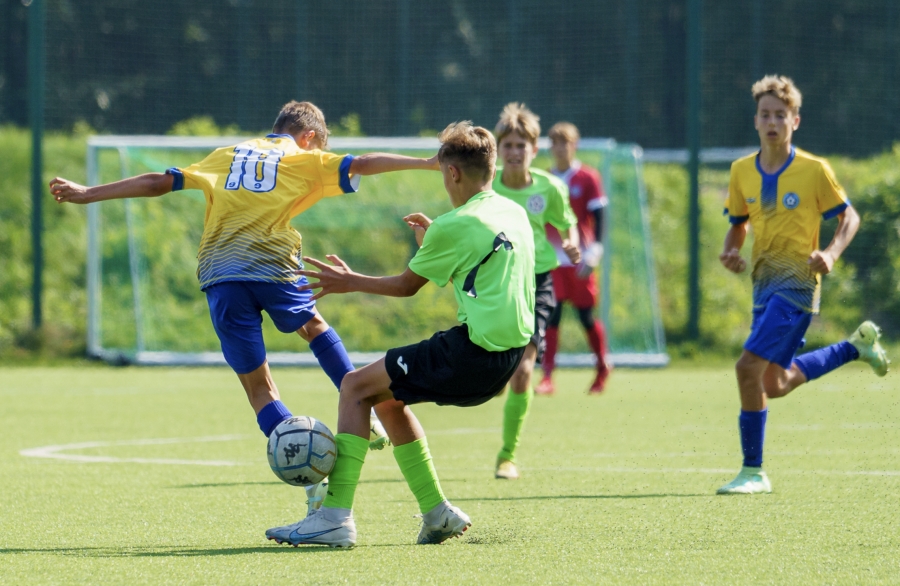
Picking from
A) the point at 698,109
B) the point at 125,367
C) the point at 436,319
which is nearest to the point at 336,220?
the point at 436,319

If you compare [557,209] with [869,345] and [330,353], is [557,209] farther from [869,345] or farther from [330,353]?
[330,353]

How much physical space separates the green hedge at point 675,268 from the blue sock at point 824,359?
24.2ft

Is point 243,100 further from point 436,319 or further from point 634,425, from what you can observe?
point 634,425

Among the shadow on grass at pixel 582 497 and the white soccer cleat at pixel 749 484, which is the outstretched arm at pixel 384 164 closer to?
the shadow on grass at pixel 582 497

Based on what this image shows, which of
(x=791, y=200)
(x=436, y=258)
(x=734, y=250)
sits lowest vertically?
(x=734, y=250)

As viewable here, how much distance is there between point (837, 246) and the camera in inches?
240

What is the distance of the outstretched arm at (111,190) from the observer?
5340mm

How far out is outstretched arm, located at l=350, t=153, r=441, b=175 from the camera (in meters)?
5.39

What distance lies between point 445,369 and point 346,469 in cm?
53

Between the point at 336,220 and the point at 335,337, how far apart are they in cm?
905

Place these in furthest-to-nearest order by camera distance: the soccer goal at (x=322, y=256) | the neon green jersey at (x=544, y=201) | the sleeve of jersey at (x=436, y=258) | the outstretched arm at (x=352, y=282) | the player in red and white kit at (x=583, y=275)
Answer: the soccer goal at (x=322, y=256)
the player in red and white kit at (x=583, y=275)
the neon green jersey at (x=544, y=201)
the sleeve of jersey at (x=436, y=258)
the outstretched arm at (x=352, y=282)

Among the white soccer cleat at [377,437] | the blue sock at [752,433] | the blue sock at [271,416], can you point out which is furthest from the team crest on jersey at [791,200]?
the blue sock at [271,416]

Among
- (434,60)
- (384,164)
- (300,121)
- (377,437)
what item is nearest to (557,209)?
(300,121)

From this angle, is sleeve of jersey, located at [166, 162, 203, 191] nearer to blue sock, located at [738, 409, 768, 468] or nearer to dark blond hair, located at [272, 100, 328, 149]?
dark blond hair, located at [272, 100, 328, 149]
